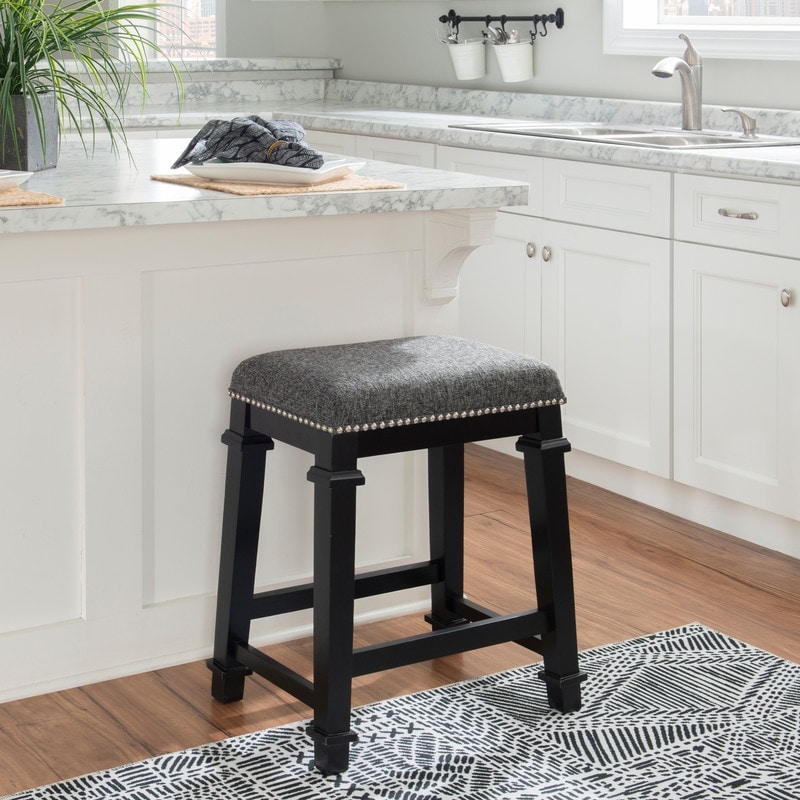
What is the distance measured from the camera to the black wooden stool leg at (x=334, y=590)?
76.2 inches

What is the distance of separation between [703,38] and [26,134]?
7.09 ft

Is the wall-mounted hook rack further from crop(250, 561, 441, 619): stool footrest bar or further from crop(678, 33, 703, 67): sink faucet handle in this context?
crop(250, 561, 441, 619): stool footrest bar

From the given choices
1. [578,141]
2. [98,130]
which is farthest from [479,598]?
[98,130]

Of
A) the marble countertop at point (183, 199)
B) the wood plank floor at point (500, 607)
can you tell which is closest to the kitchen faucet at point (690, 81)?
the wood plank floor at point (500, 607)

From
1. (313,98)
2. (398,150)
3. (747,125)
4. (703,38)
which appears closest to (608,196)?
(747,125)

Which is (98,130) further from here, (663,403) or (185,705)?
(185,705)

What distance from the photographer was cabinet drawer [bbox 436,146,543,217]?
354cm

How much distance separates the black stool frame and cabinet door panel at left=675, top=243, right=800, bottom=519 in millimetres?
905

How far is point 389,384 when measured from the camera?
197 cm

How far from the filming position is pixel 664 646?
2.51 m

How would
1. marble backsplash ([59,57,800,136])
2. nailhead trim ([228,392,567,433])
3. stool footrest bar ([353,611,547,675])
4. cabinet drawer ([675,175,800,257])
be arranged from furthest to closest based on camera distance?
1. marble backsplash ([59,57,800,136])
2. cabinet drawer ([675,175,800,257])
3. stool footrest bar ([353,611,547,675])
4. nailhead trim ([228,392,567,433])

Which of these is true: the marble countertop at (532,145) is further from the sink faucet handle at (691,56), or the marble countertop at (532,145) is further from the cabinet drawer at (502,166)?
the sink faucet handle at (691,56)

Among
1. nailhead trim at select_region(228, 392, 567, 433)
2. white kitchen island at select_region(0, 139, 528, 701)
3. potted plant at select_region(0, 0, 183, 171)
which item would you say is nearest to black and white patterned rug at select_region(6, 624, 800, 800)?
white kitchen island at select_region(0, 139, 528, 701)

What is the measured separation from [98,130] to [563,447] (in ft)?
8.69
